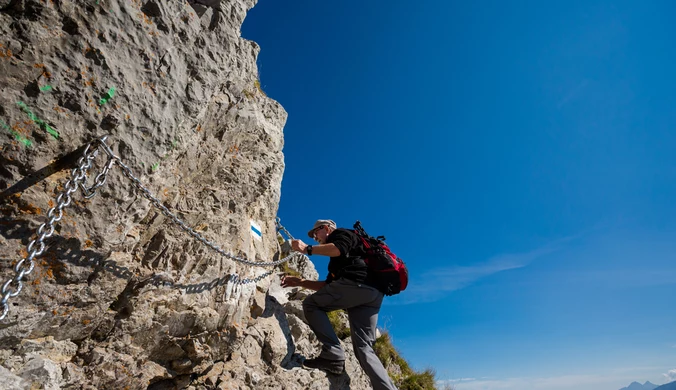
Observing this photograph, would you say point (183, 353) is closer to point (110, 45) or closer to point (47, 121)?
point (47, 121)

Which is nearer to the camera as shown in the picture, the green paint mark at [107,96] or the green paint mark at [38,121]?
the green paint mark at [38,121]

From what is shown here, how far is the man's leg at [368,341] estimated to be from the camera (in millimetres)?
5211

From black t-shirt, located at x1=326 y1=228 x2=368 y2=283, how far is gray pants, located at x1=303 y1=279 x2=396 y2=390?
0.13 meters

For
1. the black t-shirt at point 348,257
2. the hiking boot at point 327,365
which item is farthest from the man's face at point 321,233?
the hiking boot at point 327,365

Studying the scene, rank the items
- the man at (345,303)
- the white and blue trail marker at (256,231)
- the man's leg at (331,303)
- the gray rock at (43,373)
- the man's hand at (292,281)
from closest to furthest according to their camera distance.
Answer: the gray rock at (43,373)
the man at (345,303)
the man's leg at (331,303)
the white and blue trail marker at (256,231)
the man's hand at (292,281)

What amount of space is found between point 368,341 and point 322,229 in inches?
79.8

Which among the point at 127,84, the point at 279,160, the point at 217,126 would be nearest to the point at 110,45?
the point at 127,84

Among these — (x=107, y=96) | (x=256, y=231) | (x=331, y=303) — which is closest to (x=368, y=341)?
(x=331, y=303)

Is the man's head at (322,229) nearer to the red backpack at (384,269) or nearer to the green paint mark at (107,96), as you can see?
the red backpack at (384,269)

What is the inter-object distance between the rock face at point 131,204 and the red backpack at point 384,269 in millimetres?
1732

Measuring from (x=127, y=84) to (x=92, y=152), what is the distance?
75 cm

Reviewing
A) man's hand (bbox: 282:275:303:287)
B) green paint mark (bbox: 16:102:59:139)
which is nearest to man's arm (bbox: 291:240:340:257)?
man's hand (bbox: 282:275:303:287)

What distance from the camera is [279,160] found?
678cm

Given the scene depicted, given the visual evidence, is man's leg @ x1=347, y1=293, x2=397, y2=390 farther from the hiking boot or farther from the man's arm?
the man's arm
